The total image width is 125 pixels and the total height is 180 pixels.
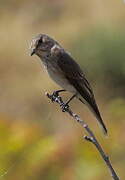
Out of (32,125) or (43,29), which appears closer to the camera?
(32,125)

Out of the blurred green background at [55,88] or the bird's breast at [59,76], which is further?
the blurred green background at [55,88]

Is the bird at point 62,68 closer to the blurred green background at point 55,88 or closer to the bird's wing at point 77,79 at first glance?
the bird's wing at point 77,79

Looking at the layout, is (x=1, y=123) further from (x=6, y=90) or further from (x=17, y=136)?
(x=6, y=90)

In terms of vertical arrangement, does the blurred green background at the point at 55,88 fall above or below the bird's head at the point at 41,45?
above

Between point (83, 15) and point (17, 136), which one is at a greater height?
point (83, 15)

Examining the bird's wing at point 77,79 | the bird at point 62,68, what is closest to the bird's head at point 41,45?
the bird at point 62,68

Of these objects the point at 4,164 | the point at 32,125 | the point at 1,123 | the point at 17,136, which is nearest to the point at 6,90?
the point at 32,125

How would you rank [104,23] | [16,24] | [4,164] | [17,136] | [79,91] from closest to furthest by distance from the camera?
[79,91] < [4,164] < [17,136] < [104,23] < [16,24]

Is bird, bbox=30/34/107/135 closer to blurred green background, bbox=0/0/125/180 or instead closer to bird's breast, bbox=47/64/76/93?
bird's breast, bbox=47/64/76/93
